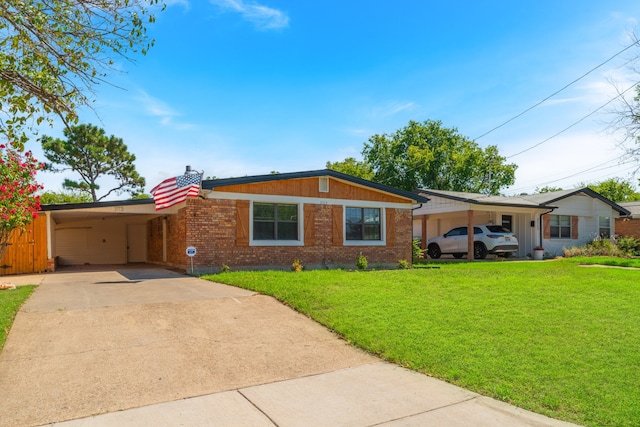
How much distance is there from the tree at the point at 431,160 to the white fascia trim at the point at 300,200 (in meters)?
23.1

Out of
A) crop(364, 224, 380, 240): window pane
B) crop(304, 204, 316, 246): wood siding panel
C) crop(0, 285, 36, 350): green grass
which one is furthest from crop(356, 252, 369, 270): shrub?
crop(0, 285, 36, 350): green grass

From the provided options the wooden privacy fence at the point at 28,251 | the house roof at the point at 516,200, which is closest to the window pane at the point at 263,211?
the wooden privacy fence at the point at 28,251

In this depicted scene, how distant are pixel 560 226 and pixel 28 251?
25519 millimetres

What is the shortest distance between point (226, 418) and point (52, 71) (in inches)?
177

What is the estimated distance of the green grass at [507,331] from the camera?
14.8 ft

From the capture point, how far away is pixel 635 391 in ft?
14.7

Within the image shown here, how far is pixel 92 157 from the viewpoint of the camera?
3216cm

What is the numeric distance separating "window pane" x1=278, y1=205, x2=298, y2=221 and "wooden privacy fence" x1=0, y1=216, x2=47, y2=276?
8.22m

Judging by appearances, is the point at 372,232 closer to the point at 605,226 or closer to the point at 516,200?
the point at 516,200

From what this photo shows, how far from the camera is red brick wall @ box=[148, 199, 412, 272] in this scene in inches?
532

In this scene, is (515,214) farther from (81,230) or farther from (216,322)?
Result: (81,230)

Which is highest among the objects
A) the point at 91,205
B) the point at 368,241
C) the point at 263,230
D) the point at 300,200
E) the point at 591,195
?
the point at 591,195

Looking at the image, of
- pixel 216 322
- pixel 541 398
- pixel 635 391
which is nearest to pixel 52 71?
pixel 216 322

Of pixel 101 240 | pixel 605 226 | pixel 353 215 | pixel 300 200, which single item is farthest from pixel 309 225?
pixel 605 226
